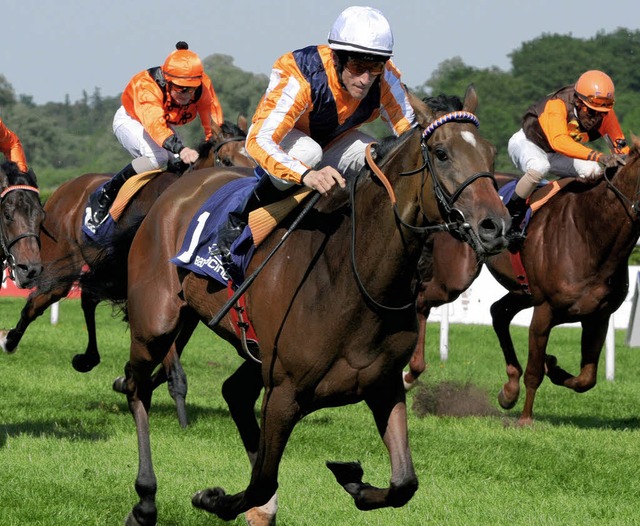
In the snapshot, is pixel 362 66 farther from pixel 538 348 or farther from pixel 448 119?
pixel 538 348

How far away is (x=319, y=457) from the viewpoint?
734cm

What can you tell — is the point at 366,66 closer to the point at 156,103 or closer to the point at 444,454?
the point at 444,454

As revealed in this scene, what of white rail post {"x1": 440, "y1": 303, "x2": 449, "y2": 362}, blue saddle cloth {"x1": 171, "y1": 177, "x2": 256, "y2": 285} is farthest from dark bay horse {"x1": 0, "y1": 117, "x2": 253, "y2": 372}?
white rail post {"x1": 440, "y1": 303, "x2": 449, "y2": 362}

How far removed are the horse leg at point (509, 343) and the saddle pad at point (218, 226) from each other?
3.91m

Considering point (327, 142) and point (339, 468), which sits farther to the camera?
point (327, 142)

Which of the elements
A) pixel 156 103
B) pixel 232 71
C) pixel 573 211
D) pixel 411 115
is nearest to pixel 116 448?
pixel 156 103

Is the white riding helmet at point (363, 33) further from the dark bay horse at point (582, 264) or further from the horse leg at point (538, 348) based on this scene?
the horse leg at point (538, 348)

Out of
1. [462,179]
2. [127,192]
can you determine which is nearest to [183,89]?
[127,192]

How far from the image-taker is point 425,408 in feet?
30.1

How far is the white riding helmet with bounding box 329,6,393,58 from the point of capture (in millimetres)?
4680

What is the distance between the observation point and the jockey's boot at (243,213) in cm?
533

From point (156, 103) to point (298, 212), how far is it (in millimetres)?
3853

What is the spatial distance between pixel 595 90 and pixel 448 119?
4.83 meters

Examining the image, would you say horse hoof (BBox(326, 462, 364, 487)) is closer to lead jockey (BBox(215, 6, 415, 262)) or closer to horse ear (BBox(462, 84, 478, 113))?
lead jockey (BBox(215, 6, 415, 262))
